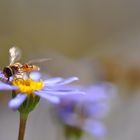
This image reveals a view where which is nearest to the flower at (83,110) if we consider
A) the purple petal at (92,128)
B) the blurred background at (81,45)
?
the purple petal at (92,128)

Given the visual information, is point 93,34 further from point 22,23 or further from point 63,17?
point 22,23

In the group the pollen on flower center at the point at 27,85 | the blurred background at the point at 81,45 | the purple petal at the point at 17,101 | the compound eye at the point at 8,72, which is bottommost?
the blurred background at the point at 81,45

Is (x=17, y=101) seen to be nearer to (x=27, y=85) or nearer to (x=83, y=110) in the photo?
(x=27, y=85)

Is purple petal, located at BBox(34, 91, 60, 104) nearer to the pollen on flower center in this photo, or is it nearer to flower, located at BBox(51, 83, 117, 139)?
the pollen on flower center

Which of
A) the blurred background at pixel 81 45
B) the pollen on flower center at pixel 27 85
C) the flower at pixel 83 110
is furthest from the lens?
the blurred background at pixel 81 45

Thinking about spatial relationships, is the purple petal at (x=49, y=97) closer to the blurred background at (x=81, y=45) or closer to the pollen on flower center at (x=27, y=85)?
the pollen on flower center at (x=27, y=85)

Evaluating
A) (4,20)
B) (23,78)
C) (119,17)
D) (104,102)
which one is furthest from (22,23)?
(23,78)

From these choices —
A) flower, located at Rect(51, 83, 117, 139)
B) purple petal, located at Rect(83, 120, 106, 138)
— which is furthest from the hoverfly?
purple petal, located at Rect(83, 120, 106, 138)
